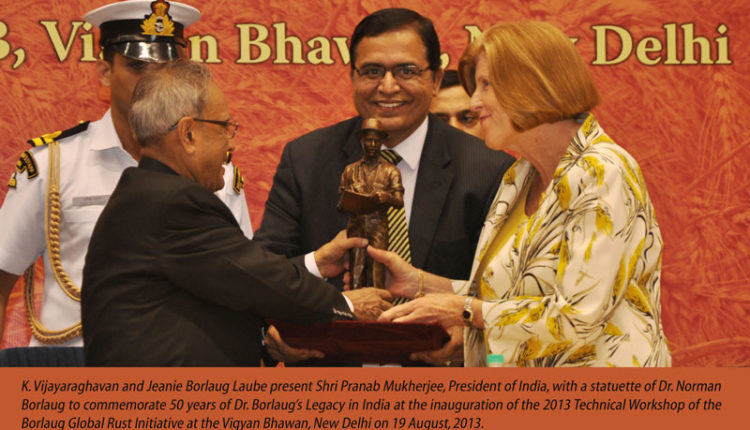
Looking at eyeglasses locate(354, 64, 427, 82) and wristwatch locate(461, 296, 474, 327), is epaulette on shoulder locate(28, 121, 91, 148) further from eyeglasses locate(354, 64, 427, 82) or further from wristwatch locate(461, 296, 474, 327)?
wristwatch locate(461, 296, 474, 327)

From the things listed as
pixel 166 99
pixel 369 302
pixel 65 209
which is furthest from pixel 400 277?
pixel 65 209

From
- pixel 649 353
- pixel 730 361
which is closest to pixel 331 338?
pixel 649 353

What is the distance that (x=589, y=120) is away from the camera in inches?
93.8

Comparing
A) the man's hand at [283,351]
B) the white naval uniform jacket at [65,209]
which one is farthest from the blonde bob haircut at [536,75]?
the white naval uniform jacket at [65,209]

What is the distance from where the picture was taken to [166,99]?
237 centimetres

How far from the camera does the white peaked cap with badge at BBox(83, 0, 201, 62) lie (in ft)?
10.6

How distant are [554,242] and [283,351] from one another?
833 mm

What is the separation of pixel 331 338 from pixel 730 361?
2723 mm

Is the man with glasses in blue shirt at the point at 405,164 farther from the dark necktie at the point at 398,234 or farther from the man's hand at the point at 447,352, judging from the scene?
the man's hand at the point at 447,352

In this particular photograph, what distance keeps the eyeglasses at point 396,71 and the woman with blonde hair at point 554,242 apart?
0.37m

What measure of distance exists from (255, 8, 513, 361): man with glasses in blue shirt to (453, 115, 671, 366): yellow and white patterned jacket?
17.4 inches

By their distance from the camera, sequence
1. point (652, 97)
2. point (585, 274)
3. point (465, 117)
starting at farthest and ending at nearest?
point (652, 97)
point (465, 117)
point (585, 274)

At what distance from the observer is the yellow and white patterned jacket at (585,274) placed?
2.15m

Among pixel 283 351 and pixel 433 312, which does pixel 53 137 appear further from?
pixel 433 312
